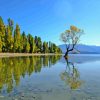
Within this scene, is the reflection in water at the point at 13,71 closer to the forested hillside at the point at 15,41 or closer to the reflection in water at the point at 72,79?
the reflection in water at the point at 72,79

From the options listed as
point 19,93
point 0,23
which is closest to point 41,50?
point 0,23

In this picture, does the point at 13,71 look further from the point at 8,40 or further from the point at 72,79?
the point at 8,40

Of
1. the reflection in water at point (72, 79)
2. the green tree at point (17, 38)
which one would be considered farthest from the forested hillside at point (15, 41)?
the reflection in water at point (72, 79)

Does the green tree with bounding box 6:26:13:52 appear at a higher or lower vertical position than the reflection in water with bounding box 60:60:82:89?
higher

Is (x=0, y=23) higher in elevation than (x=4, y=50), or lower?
higher


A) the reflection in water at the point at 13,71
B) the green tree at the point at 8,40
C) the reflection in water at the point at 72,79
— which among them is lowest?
the reflection in water at the point at 72,79

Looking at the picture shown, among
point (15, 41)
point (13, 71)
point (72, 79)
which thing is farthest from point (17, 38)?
point (72, 79)

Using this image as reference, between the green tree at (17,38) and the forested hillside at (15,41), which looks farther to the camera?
the green tree at (17,38)

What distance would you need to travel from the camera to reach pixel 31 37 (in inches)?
3976

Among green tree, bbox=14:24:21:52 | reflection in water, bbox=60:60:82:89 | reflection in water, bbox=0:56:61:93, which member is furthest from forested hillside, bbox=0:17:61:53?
reflection in water, bbox=60:60:82:89

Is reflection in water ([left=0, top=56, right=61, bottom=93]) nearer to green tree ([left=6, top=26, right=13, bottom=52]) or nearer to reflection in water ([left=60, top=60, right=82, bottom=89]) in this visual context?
reflection in water ([left=60, top=60, right=82, bottom=89])

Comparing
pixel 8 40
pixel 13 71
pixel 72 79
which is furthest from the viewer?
pixel 8 40

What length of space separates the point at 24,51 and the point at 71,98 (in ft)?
278

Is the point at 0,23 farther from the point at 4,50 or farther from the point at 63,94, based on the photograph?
the point at 63,94
